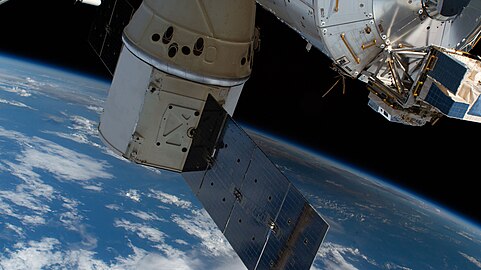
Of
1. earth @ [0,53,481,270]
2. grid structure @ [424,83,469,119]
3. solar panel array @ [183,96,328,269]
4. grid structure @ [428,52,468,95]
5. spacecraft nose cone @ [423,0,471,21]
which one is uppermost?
spacecraft nose cone @ [423,0,471,21]

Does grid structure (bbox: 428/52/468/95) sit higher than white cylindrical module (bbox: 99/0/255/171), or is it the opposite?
grid structure (bbox: 428/52/468/95)

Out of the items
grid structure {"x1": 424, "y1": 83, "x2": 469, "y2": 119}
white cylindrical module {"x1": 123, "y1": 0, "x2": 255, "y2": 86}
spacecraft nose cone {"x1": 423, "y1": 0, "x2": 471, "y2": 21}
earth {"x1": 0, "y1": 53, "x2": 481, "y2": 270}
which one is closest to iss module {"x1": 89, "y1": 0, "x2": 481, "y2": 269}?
white cylindrical module {"x1": 123, "y1": 0, "x2": 255, "y2": 86}

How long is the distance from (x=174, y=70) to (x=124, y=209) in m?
26.5

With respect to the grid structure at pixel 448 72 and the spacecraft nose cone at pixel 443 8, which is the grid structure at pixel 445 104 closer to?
the grid structure at pixel 448 72

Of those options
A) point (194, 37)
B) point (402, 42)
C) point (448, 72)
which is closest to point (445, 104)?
point (448, 72)

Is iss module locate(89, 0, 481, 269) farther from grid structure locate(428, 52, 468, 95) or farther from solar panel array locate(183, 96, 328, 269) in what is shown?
grid structure locate(428, 52, 468, 95)

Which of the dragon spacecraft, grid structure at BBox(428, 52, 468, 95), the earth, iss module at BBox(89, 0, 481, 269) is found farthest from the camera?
the earth

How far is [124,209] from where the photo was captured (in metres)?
29.4

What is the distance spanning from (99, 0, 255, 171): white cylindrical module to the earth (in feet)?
65.4

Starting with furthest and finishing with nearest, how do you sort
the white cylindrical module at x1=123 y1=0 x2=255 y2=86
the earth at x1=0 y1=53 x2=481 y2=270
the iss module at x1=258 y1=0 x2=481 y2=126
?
1. the earth at x1=0 y1=53 x2=481 y2=270
2. the white cylindrical module at x1=123 y1=0 x2=255 y2=86
3. the iss module at x1=258 y1=0 x2=481 y2=126

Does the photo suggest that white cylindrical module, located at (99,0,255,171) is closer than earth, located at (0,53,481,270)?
Yes

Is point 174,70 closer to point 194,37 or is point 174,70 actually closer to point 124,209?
point 194,37

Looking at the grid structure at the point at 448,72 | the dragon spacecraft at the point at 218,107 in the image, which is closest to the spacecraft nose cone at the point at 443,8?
the dragon spacecraft at the point at 218,107

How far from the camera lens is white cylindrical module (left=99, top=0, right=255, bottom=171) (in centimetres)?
422
